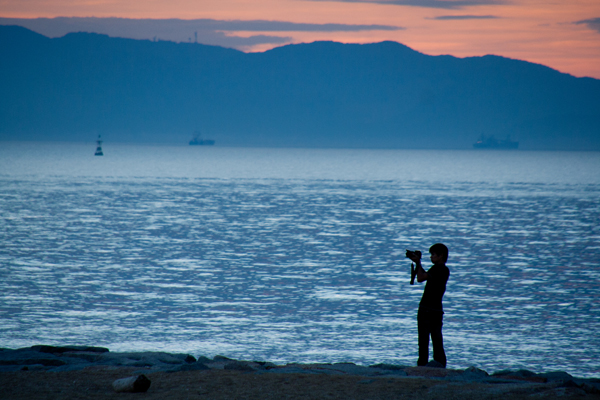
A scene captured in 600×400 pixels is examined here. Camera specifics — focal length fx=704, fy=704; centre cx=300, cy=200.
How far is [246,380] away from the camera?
8.45 m

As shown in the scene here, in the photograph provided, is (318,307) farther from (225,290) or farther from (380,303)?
(225,290)

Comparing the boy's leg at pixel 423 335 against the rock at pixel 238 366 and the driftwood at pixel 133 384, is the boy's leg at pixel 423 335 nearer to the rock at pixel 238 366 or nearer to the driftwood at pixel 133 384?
the rock at pixel 238 366

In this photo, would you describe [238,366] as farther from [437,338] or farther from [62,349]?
[62,349]

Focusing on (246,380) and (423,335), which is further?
(423,335)

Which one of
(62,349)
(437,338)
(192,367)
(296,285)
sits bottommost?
(296,285)

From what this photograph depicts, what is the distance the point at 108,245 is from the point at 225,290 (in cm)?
871

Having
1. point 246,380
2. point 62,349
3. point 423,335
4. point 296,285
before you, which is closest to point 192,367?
point 246,380

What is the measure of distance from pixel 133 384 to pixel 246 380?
4.50 ft

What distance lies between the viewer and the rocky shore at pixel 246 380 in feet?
25.3

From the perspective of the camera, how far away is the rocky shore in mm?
7727

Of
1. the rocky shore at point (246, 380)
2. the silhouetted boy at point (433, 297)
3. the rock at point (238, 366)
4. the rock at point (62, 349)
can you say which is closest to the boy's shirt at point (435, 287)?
the silhouetted boy at point (433, 297)

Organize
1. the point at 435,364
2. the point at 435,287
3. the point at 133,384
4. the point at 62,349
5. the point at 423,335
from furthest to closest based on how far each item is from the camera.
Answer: the point at 62,349, the point at 435,364, the point at 423,335, the point at 435,287, the point at 133,384

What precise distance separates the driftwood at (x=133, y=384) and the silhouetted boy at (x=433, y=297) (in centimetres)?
352

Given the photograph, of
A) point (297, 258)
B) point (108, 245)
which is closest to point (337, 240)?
point (297, 258)
